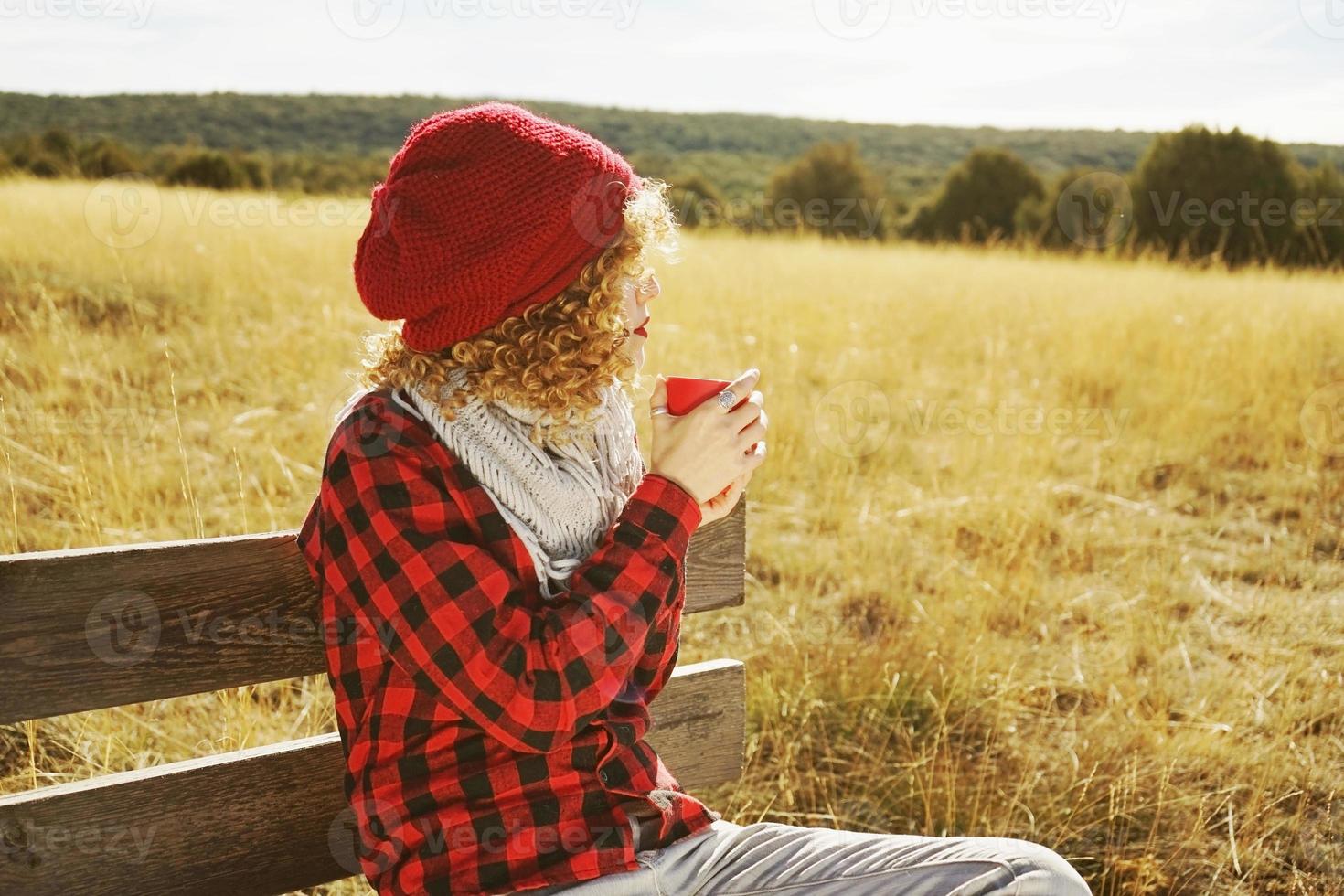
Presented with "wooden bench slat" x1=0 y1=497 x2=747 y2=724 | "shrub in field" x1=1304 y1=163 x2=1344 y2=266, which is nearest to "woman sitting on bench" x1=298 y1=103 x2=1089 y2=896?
"wooden bench slat" x1=0 y1=497 x2=747 y2=724

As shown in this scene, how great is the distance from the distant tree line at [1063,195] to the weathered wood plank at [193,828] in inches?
394

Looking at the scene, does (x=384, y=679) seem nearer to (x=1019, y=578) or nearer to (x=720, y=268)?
(x=1019, y=578)

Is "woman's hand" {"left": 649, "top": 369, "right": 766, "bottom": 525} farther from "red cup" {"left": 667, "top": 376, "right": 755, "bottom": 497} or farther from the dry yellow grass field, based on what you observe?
the dry yellow grass field

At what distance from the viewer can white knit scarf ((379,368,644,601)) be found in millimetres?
1389

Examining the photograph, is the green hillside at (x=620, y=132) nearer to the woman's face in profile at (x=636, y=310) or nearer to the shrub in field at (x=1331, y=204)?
the shrub in field at (x=1331, y=204)

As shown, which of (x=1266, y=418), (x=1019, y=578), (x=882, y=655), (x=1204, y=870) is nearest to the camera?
(x=1204, y=870)

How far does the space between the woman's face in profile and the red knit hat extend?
0.35 feet

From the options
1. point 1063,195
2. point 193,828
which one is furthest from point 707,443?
point 1063,195

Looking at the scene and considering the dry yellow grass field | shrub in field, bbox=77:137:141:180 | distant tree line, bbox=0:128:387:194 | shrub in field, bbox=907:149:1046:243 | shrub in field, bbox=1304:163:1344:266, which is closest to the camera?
the dry yellow grass field

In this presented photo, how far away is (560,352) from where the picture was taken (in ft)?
4.62

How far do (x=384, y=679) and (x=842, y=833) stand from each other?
714 millimetres

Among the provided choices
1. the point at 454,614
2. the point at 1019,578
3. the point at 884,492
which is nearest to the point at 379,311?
the point at 454,614

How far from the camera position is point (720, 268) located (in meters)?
9.03

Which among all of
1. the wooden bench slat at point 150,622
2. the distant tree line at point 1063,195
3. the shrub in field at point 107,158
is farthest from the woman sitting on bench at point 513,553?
the shrub in field at point 107,158
